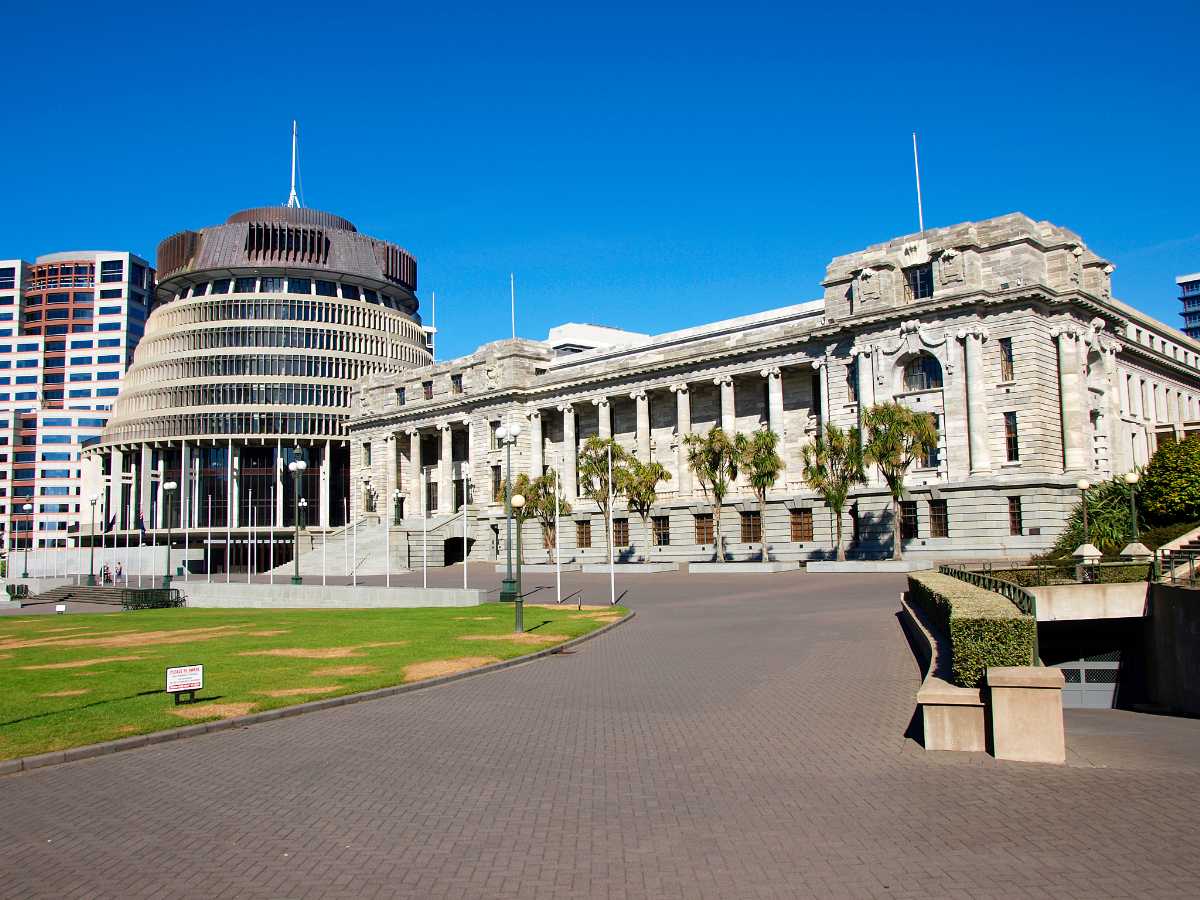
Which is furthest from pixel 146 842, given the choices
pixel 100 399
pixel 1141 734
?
pixel 100 399

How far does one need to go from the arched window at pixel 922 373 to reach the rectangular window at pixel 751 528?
46.7 feet

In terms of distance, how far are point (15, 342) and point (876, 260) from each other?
157 m

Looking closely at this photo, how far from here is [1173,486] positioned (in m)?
45.3

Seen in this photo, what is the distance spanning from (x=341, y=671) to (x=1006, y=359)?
46459mm

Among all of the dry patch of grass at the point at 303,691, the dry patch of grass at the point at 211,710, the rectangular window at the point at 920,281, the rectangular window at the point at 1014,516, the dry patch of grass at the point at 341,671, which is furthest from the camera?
the rectangular window at the point at 920,281

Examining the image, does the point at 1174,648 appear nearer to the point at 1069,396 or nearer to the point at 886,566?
the point at 886,566

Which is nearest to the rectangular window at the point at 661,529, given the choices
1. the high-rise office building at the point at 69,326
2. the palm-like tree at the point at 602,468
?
the palm-like tree at the point at 602,468

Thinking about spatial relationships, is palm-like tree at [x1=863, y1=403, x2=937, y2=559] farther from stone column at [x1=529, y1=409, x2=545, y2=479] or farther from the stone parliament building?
stone column at [x1=529, y1=409, x2=545, y2=479]

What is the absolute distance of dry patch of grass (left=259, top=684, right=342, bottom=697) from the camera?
18.8 metres

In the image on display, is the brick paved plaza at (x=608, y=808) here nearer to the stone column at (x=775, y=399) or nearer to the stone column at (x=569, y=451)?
the stone column at (x=775, y=399)

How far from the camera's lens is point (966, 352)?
56.5 meters

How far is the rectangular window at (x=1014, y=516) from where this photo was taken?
177ft

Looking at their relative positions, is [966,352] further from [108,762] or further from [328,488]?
[328,488]

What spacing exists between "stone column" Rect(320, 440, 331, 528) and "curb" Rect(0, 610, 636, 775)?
3510 inches
